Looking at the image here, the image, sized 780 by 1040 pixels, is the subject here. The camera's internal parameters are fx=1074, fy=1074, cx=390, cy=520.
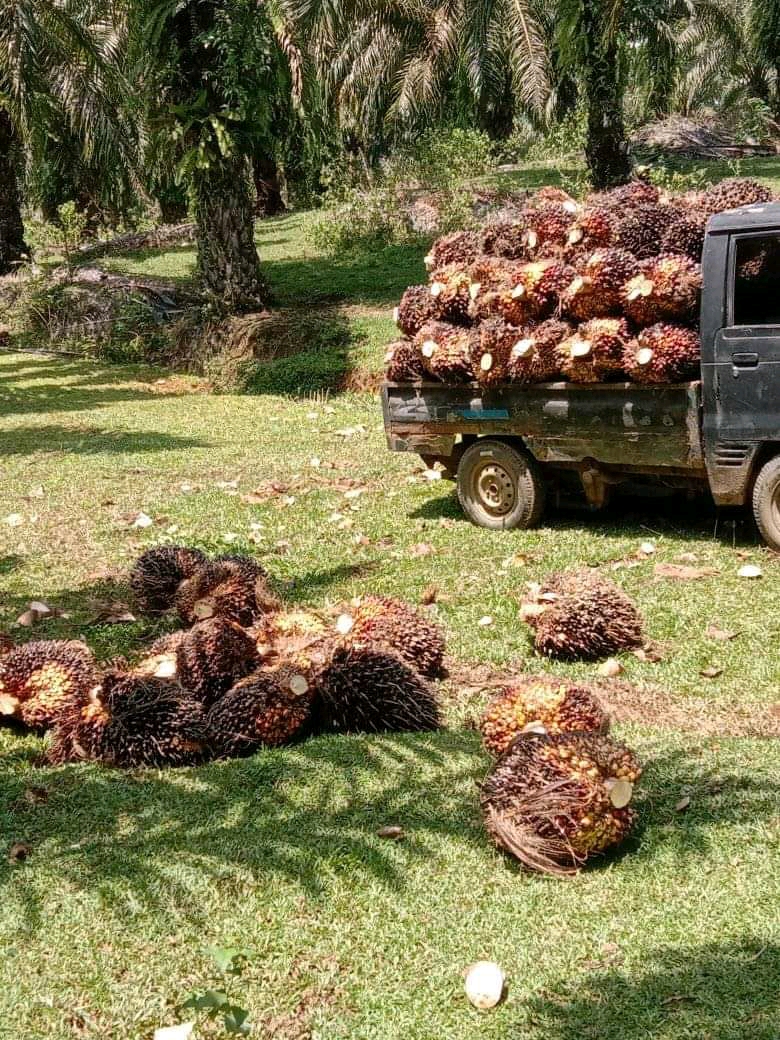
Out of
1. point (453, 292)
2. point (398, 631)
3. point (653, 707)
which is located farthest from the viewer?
point (453, 292)

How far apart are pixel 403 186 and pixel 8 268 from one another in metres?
7.69

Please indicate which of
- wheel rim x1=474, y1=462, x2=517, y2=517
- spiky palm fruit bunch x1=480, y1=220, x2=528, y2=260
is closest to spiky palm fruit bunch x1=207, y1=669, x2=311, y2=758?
wheel rim x1=474, y1=462, x2=517, y2=517

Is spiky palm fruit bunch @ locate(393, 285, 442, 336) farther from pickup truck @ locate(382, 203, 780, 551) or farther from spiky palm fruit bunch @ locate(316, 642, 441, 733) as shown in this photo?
spiky palm fruit bunch @ locate(316, 642, 441, 733)

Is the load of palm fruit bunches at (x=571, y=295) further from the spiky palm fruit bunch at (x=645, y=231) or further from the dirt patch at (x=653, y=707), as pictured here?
the dirt patch at (x=653, y=707)

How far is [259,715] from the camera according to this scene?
422cm

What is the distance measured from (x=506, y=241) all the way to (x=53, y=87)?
630 inches

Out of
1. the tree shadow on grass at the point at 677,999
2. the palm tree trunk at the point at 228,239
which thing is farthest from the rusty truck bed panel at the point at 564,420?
the palm tree trunk at the point at 228,239

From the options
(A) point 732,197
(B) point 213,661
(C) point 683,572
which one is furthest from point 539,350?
(B) point 213,661

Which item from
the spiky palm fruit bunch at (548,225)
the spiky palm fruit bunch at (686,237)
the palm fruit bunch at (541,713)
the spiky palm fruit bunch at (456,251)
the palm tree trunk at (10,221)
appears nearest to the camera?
the palm fruit bunch at (541,713)

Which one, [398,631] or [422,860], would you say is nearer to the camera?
[422,860]

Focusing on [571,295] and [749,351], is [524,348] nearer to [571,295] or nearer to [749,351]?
[571,295]

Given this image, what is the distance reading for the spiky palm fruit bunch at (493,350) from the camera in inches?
270

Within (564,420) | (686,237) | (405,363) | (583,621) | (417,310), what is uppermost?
(686,237)

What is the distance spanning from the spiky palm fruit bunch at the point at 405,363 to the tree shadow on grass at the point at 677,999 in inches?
201
